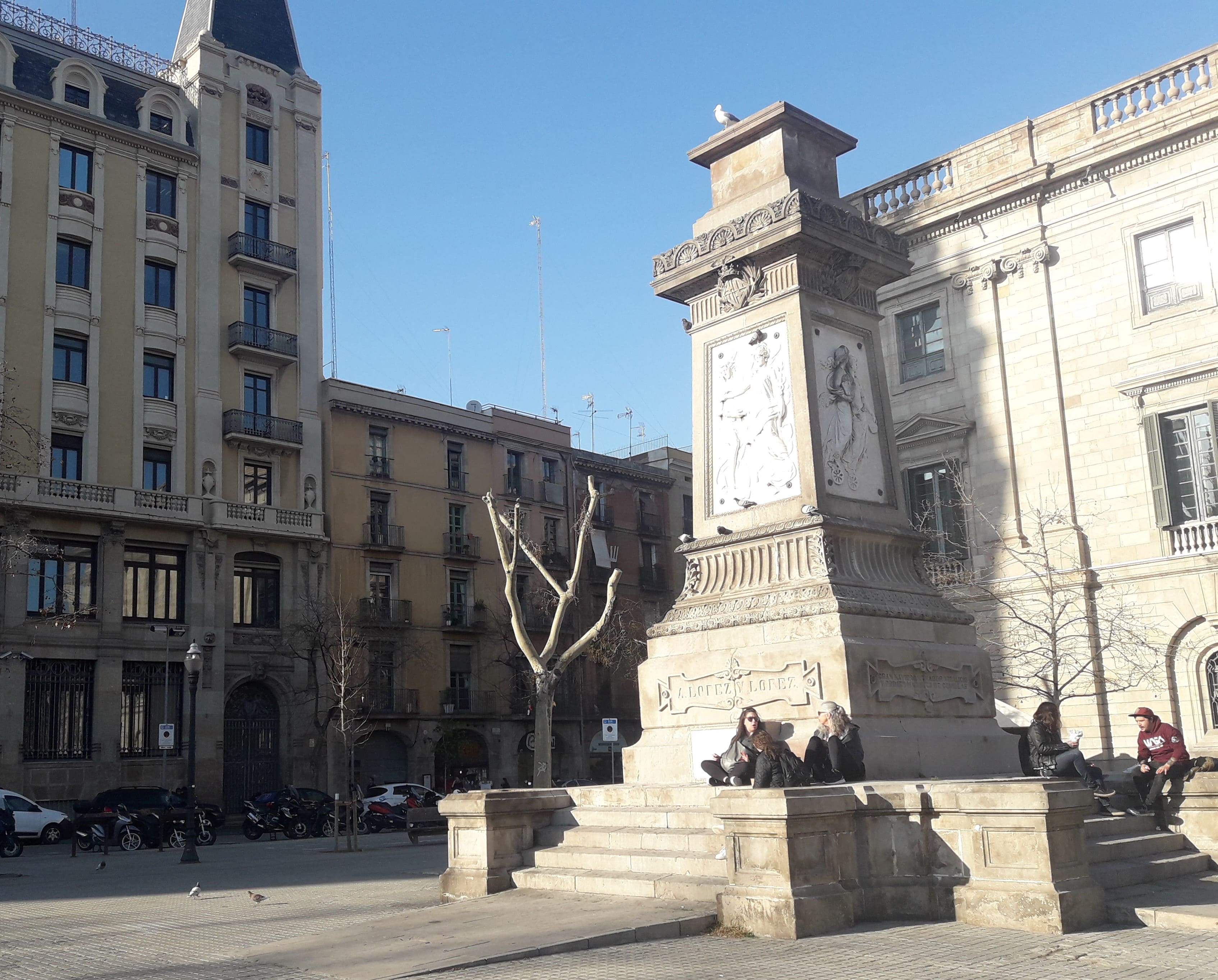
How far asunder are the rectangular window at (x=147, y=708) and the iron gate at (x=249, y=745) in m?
2.05

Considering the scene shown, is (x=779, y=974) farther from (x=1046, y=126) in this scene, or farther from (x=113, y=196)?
(x=113, y=196)

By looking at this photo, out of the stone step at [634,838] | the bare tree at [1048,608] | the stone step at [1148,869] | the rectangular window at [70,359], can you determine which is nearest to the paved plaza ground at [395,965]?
the stone step at [1148,869]

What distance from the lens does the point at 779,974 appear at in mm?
7449

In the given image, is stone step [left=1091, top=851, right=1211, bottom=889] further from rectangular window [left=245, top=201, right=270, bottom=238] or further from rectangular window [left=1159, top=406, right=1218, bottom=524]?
rectangular window [left=245, top=201, right=270, bottom=238]

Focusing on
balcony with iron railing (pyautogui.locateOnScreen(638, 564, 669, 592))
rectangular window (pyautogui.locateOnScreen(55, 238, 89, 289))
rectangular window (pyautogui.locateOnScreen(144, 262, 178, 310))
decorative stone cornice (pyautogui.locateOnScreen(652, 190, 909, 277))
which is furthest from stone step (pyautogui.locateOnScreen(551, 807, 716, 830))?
balcony with iron railing (pyautogui.locateOnScreen(638, 564, 669, 592))

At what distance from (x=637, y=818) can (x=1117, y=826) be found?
461 cm

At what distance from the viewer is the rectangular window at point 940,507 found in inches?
1096

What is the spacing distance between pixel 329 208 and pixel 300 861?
38.1 meters

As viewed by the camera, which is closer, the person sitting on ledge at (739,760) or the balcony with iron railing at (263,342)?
the person sitting on ledge at (739,760)

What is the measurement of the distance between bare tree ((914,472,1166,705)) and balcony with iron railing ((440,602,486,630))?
28179 mm

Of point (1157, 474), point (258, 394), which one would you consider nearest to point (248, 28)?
point (258, 394)

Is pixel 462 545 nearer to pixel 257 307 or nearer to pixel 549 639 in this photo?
pixel 257 307

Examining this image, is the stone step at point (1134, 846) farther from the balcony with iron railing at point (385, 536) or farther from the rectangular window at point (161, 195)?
the rectangular window at point (161, 195)

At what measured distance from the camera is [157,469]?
42.1 m
